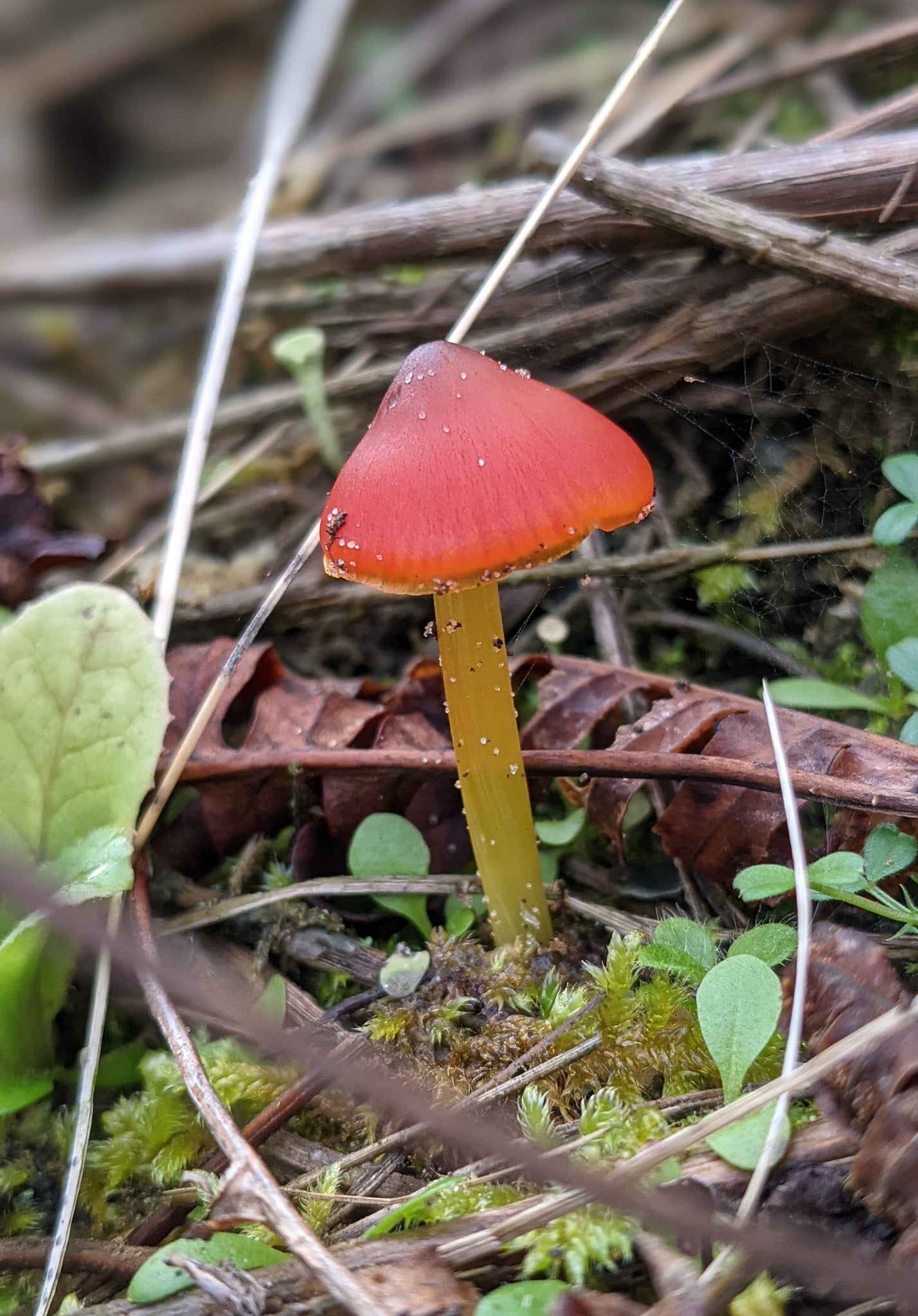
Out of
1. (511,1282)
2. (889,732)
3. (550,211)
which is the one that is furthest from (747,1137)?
(550,211)

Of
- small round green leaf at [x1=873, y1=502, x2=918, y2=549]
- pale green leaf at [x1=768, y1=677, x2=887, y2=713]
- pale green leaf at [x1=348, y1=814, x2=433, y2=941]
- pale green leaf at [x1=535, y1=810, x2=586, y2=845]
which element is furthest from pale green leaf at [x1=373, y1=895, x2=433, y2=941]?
small round green leaf at [x1=873, y1=502, x2=918, y2=549]

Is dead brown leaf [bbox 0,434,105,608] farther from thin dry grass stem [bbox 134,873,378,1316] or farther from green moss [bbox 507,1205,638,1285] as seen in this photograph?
green moss [bbox 507,1205,638,1285]

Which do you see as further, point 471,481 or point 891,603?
point 891,603


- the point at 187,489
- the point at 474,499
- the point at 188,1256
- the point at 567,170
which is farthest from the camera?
the point at 187,489

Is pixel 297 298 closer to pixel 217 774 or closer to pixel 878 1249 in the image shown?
pixel 217 774

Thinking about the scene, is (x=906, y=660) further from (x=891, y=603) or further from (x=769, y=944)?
(x=769, y=944)

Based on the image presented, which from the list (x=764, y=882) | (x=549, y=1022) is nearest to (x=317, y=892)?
(x=549, y=1022)
